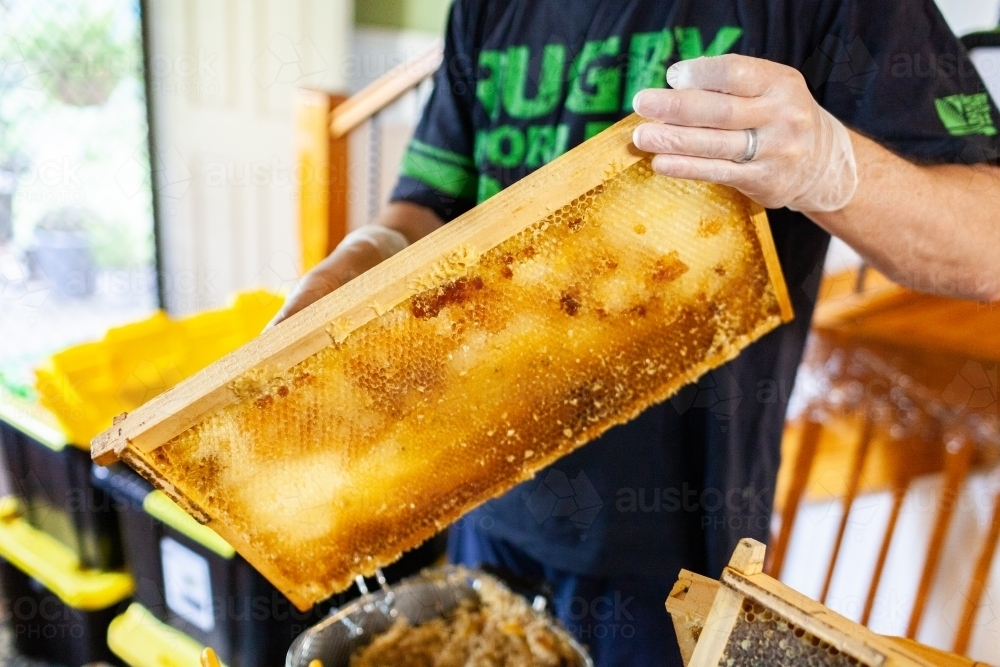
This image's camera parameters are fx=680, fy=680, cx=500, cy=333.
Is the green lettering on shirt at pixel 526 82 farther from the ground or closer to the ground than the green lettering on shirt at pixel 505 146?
farther from the ground

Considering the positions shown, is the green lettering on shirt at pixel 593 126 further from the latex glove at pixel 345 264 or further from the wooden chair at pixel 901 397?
the wooden chair at pixel 901 397

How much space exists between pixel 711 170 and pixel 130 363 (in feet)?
4.73

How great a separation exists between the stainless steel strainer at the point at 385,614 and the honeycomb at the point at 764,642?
526 mm

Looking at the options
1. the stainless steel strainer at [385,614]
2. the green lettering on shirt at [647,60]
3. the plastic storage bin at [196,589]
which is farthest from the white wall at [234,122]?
the green lettering on shirt at [647,60]

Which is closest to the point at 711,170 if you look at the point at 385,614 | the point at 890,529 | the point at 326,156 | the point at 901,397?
the point at 385,614

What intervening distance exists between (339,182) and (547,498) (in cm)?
168

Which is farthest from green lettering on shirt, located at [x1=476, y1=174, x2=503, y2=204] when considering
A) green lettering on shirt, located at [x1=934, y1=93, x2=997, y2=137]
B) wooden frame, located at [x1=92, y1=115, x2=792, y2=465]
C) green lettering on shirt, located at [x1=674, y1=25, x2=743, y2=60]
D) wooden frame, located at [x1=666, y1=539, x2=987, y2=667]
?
wooden frame, located at [x1=666, y1=539, x2=987, y2=667]

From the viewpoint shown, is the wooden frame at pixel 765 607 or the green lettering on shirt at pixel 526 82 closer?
the wooden frame at pixel 765 607

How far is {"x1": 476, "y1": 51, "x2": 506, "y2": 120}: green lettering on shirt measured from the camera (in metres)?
1.15

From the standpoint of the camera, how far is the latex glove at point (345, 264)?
2.94 ft

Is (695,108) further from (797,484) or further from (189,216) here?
(189,216)

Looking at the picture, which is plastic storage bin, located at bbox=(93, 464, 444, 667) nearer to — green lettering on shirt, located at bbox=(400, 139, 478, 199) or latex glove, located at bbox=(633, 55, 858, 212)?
green lettering on shirt, located at bbox=(400, 139, 478, 199)

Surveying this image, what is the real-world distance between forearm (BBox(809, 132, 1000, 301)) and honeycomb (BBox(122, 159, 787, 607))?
11 centimetres

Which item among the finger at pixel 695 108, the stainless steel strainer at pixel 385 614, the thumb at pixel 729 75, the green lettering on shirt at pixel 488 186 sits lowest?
the stainless steel strainer at pixel 385 614
